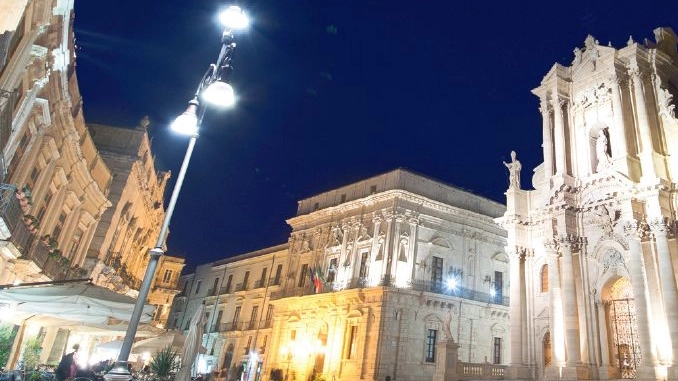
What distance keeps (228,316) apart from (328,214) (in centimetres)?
1453

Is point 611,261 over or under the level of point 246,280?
under

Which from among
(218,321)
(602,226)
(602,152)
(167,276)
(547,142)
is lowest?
(218,321)

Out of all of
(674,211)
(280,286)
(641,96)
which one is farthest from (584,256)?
(280,286)

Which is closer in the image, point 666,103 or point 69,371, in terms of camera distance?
point 69,371

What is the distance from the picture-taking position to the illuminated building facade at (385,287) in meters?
28.6

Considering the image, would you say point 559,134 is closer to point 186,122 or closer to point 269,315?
point 186,122

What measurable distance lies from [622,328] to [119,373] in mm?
17878

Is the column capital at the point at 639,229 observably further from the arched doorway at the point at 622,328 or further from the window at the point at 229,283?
the window at the point at 229,283

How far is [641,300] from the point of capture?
1595 centimetres

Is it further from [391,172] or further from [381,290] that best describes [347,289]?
[391,172]

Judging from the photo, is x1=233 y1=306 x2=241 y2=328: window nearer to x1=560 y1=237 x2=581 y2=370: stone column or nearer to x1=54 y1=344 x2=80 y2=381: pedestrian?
x1=560 y1=237 x2=581 y2=370: stone column

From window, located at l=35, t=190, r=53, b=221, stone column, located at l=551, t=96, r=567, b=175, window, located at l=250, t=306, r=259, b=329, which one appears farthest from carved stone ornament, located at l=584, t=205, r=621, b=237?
window, located at l=250, t=306, r=259, b=329

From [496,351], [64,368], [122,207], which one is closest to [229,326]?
[122,207]

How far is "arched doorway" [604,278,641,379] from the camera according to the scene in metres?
17.4
